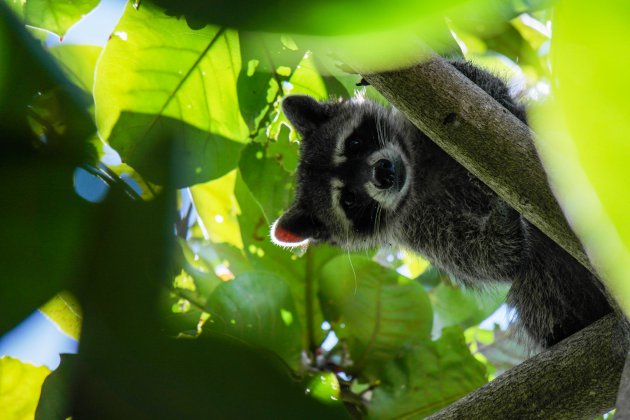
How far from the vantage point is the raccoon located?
10.6 ft

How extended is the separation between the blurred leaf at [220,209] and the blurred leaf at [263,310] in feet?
2.16

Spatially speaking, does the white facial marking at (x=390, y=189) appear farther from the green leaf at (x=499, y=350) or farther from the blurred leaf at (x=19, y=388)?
the blurred leaf at (x=19, y=388)

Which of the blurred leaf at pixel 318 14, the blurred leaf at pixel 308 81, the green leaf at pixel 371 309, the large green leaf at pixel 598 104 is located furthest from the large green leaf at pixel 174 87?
the large green leaf at pixel 598 104

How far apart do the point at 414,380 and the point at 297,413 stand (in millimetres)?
2025

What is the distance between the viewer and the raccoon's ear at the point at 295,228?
141 inches

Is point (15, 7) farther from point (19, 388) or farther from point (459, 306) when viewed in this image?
point (459, 306)

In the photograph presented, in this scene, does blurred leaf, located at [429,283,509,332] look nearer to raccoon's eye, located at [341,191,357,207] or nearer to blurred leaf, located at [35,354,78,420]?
raccoon's eye, located at [341,191,357,207]

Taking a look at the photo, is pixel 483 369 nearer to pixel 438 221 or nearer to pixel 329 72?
pixel 438 221

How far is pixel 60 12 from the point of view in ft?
8.49

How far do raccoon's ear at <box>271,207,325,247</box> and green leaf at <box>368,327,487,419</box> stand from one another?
34.8 inches

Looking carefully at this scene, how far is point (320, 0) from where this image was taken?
55 centimetres

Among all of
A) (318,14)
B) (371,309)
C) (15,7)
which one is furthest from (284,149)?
(318,14)

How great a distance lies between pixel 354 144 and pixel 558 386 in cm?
223

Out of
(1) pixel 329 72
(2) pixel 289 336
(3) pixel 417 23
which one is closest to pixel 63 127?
(3) pixel 417 23
